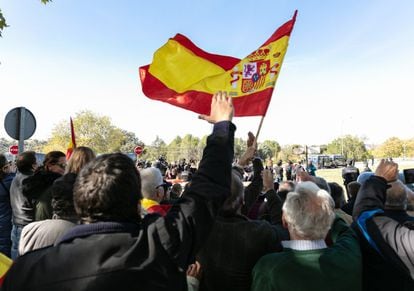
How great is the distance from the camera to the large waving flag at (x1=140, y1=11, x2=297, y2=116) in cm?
Answer: 427

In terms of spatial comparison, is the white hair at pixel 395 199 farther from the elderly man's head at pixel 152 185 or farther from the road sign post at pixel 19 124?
the road sign post at pixel 19 124

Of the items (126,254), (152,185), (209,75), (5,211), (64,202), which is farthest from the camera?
(209,75)

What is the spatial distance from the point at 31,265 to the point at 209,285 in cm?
145

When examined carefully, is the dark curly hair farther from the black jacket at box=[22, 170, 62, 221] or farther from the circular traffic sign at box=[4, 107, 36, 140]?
the circular traffic sign at box=[4, 107, 36, 140]

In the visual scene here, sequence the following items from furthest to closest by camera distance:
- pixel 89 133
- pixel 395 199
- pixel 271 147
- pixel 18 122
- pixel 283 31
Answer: pixel 271 147 → pixel 89 133 → pixel 18 122 → pixel 283 31 → pixel 395 199

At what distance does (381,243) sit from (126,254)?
1.86 meters

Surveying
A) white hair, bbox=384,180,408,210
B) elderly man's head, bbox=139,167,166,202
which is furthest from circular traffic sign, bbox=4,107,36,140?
white hair, bbox=384,180,408,210

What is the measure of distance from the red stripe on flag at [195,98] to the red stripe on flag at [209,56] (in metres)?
0.59

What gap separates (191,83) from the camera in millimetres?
4625

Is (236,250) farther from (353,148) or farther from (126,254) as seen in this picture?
(353,148)

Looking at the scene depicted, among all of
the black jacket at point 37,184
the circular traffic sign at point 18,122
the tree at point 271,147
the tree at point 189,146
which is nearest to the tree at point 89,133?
the tree at point 189,146

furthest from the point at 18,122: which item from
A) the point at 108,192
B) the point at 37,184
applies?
the point at 108,192

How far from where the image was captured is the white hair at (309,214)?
222 cm

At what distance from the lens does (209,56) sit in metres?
4.74
